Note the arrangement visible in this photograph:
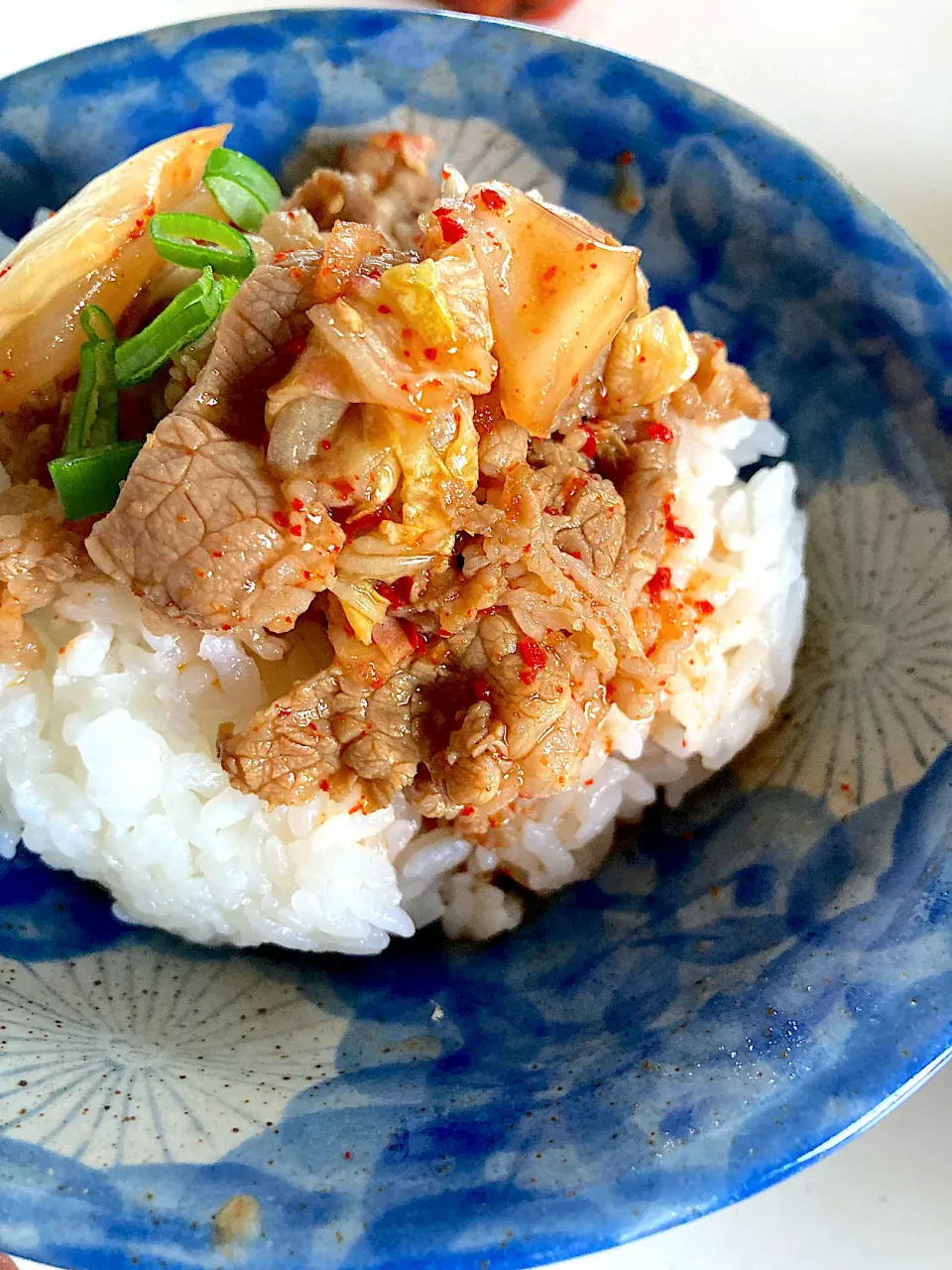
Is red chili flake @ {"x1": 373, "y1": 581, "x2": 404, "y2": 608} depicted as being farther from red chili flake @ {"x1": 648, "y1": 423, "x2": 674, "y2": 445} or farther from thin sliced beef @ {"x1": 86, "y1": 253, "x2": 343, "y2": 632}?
red chili flake @ {"x1": 648, "y1": 423, "x2": 674, "y2": 445}

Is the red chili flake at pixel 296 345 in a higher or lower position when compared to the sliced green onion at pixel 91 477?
higher

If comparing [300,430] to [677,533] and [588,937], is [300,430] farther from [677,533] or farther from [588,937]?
[588,937]

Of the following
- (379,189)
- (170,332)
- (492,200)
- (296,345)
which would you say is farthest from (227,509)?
(379,189)

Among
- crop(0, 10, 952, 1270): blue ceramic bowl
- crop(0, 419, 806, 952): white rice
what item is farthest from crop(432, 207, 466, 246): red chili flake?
crop(0, 10, 952, 1270): blue ceramic bowl

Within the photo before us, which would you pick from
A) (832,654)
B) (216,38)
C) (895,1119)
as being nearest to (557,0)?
(216,38)

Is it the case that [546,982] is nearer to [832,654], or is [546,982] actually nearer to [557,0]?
[832,654]

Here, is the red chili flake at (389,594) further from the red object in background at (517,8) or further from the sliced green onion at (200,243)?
the red object in background at (517,8)

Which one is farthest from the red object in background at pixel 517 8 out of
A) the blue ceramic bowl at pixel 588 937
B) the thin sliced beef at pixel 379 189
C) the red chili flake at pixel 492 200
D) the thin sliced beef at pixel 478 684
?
the thin sliced beef at pixel 478 684
